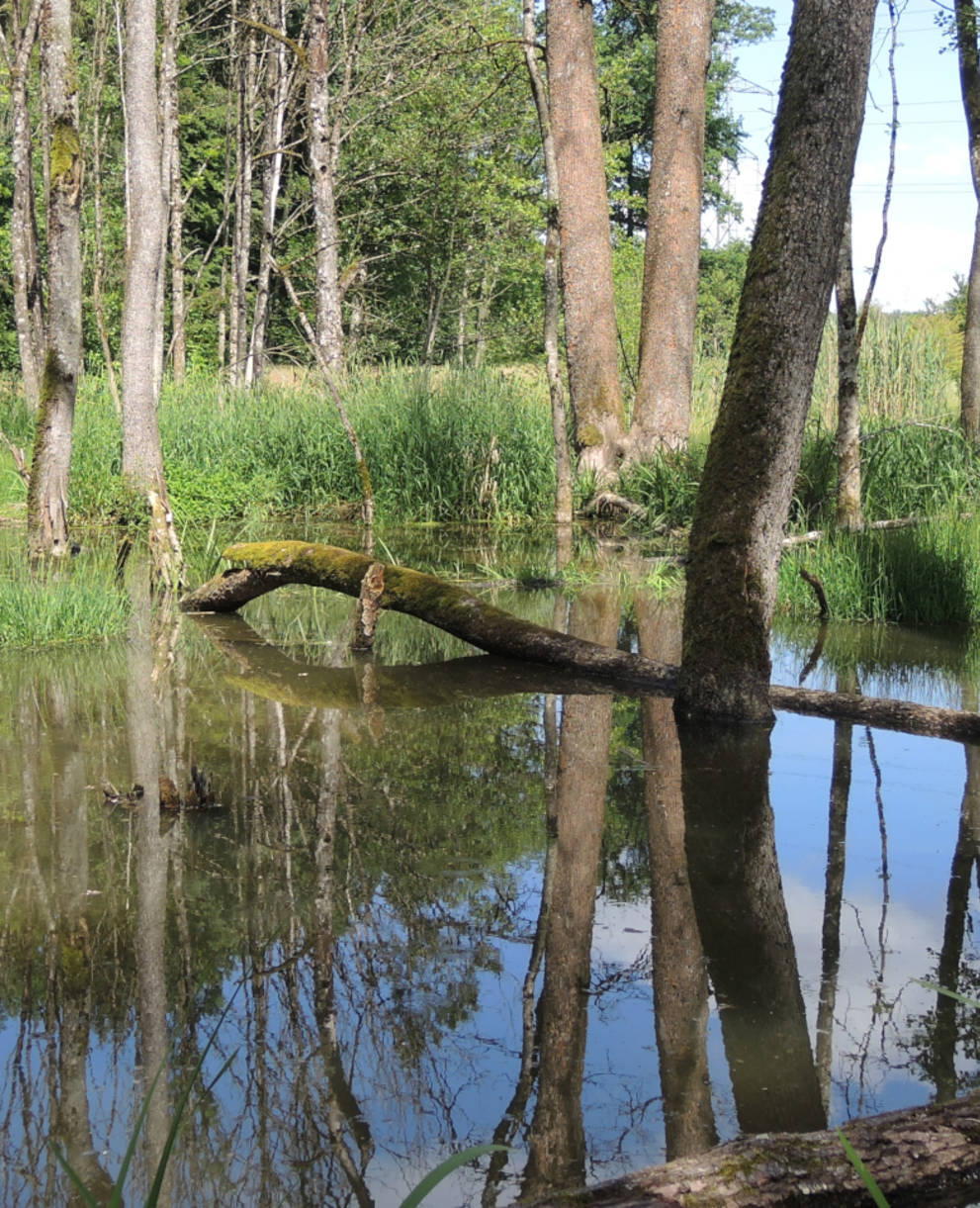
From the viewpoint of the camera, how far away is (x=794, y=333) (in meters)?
5.26

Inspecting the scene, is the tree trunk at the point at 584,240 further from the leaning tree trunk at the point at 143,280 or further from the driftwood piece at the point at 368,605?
the driftwood piece at the point at 368,605

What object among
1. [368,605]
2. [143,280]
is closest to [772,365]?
[368,605]

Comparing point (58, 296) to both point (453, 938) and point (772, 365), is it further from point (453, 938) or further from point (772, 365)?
point (453, 938)

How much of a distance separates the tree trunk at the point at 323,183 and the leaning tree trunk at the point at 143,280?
17.2ft

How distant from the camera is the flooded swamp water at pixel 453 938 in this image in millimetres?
2582

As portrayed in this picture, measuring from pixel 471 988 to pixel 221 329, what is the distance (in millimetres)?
27234

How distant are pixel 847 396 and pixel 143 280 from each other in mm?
5586

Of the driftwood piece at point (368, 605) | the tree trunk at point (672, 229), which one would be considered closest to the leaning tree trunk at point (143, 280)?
the driftwood piece at point (368, 605)

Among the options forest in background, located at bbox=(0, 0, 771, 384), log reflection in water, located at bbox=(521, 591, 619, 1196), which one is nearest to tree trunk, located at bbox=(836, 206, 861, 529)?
log reflection in water, located at bbox=(521, 591, 619, 1196)

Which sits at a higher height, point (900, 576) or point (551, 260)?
point (551, 260)

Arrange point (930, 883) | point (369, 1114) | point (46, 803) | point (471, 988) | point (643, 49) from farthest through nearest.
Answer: point (643, 49)
point (46, 803)
point (930, 883)
point (471, 988)
point (369, 1114)

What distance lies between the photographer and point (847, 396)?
9.81 meters

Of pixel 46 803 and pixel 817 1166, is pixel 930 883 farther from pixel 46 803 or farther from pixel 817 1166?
pixel 46 803

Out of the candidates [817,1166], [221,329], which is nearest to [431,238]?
[221,329]
